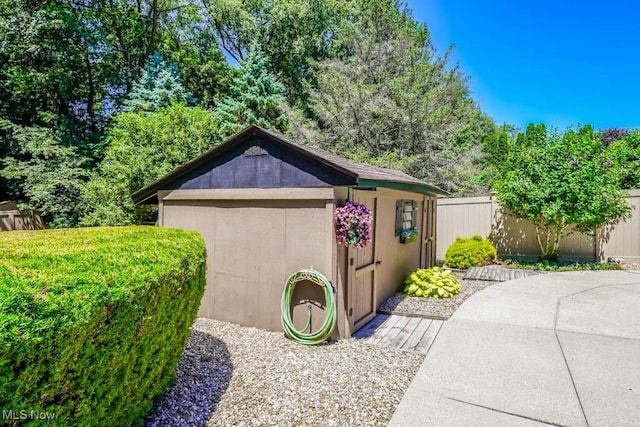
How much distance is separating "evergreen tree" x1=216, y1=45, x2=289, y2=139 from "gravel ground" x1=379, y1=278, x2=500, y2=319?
9.19m

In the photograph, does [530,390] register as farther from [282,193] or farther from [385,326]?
[282,193]

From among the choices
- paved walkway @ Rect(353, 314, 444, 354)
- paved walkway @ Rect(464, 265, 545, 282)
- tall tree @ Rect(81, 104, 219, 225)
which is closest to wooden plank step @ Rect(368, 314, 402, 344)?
paved walkway @ Rect(353, 314, 444, 354)

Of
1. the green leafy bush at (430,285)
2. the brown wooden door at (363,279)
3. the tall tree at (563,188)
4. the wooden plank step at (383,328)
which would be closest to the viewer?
the wooden plank step at (383,328)

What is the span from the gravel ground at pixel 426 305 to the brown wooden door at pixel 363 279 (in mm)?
556

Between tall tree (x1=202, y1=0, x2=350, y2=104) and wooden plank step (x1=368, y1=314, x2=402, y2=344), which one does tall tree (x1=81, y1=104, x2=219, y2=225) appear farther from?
tall tree (x1=202, y1=0, x2=350, y2=104)

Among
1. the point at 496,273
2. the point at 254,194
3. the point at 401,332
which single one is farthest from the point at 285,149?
the point at 496,273

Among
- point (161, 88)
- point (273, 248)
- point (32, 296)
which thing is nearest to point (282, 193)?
point (273, 248)

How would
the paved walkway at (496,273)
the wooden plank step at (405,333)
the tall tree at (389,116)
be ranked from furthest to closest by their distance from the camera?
the tall tree at (389,116) → the paved walkway at (496,273) → the wooden plank step at (405,333)

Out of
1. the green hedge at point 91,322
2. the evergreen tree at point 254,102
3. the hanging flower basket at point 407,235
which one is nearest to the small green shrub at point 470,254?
the hanging flower basket at point 407,235

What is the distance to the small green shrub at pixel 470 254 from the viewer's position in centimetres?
905

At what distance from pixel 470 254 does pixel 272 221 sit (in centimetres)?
634

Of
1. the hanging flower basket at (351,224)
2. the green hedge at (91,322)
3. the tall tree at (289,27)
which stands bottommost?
the green hedge at (91,322)

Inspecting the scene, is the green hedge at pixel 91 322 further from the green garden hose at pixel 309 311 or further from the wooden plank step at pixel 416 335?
the wooden plank step at pixel 416 335

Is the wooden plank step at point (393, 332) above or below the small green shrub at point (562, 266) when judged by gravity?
below
